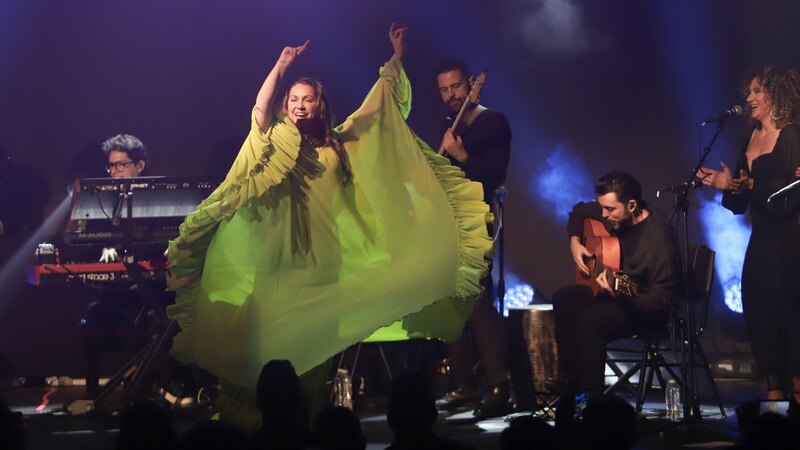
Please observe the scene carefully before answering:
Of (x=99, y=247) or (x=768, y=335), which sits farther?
(x=99, y=247)

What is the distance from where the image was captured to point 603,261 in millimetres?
6672

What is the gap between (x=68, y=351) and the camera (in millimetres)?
9453

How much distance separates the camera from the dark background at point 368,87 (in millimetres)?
8969

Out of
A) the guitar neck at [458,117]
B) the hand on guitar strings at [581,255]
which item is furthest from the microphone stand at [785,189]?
the guitar neck at [458,117]

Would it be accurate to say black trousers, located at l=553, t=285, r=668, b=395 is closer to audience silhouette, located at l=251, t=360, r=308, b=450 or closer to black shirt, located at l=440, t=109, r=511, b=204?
black shirt, located at l=440, t=109, r=511, b=204

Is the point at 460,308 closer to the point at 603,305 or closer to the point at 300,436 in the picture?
the point at 603,305

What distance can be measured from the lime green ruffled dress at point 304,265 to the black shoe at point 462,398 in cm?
85

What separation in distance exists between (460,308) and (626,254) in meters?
1.15

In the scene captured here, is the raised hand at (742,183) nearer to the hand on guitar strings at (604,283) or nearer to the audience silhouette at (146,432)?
the hand on guitar strings at (604,283)

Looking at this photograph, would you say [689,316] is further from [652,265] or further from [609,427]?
[609,427]

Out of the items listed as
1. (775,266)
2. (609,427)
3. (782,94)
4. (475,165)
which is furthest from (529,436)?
(475,165)

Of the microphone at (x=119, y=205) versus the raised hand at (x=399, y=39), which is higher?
the raised hand at (x=399, y=39)

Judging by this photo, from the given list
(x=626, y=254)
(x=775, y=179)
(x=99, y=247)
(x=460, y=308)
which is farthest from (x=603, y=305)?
(x=99, y=247)

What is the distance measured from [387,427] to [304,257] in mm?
1125
